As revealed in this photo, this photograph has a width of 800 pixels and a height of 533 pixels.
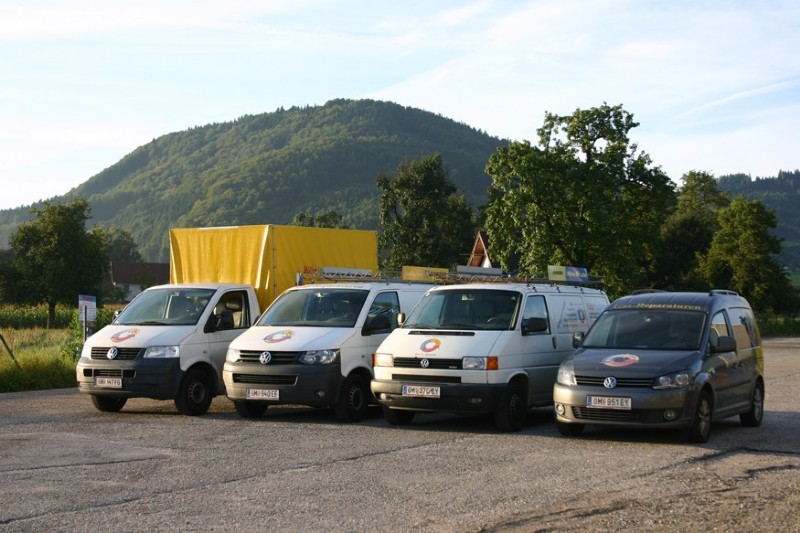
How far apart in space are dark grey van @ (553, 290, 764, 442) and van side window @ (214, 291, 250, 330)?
18.2 ft

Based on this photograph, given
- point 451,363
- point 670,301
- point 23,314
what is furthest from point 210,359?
point 23,314

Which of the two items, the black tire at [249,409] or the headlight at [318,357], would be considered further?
the black tire at [249,409]

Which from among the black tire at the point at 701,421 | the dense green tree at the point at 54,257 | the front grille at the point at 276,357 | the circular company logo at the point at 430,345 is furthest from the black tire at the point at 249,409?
the dense green tree at the point at 54,257

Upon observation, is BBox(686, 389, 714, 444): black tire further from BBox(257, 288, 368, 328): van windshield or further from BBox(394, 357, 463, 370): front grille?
BBox(257, 288, 368, 328): van windshield

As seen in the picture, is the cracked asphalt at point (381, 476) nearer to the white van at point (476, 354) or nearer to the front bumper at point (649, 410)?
the front bumper at point (649, 410)

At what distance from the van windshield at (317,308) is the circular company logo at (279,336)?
0.41 metres

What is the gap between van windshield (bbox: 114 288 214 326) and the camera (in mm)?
16234

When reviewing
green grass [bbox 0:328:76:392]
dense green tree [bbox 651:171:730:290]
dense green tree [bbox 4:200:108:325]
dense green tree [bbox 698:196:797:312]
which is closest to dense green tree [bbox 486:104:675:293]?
dense green tree [bbox 698:196:797:312]

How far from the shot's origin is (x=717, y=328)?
44.8 feet

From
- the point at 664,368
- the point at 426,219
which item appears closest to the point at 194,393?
the point at 664,368

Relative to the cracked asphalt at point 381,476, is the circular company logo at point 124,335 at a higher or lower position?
higher

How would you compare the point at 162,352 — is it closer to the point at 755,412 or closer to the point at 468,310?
the point at 468,310

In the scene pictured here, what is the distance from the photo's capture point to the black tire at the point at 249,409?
15048 millimetres

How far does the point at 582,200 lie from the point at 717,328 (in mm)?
42534
